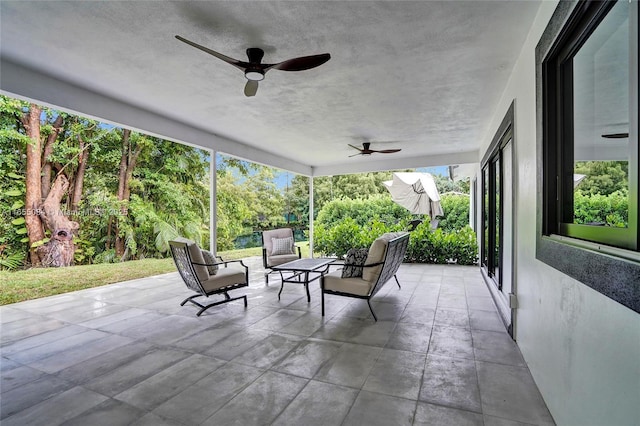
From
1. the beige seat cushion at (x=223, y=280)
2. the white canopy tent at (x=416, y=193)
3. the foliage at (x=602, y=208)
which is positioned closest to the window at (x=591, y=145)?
the foliage at (x=602, y=208)

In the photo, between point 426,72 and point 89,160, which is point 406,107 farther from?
point 89,160

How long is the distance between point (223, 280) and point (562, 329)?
11.8 ft

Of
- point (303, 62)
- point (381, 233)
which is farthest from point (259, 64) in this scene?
point (381, 233)

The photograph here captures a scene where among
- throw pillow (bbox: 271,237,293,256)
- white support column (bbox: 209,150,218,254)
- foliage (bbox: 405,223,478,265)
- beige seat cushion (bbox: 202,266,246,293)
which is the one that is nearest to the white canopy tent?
foliage (bbox: 405,223,478,265)

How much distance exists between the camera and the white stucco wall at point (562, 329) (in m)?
1.16

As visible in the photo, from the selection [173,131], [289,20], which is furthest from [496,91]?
[173,131]

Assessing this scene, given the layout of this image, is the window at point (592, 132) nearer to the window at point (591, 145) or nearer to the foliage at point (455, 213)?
the window at point (591, 145)

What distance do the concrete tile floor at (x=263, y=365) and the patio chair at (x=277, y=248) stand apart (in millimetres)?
1772

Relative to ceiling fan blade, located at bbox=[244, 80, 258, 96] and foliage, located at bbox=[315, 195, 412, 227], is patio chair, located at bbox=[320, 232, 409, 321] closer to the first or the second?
ceiling fan blade, located at bbox=[244, 80, 258, 96]

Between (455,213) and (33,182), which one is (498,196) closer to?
(455,213)

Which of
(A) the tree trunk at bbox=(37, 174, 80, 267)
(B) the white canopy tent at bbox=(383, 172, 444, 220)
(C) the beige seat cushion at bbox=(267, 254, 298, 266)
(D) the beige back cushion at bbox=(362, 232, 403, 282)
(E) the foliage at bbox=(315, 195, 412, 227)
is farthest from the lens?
(E) the foliage at bbox=(315, 195, 412, 227)

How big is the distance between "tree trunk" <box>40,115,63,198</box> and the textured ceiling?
4.48 m

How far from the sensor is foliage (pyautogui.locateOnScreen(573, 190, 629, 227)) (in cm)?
128

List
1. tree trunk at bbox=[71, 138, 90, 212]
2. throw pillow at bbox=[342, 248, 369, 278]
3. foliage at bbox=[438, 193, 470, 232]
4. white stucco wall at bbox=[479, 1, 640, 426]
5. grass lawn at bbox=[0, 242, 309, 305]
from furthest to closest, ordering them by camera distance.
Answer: foliage at bbox=[438, 193, 470, 232] < tree trunk at bbox=[71, 138, 90, 212] < grass lawn at bbox=[0, 242, 309, 305] < throw pillow at bbox=[342, 248, 369, 278] < white stucco wall at bbox=[479, 1, 640, 426]
